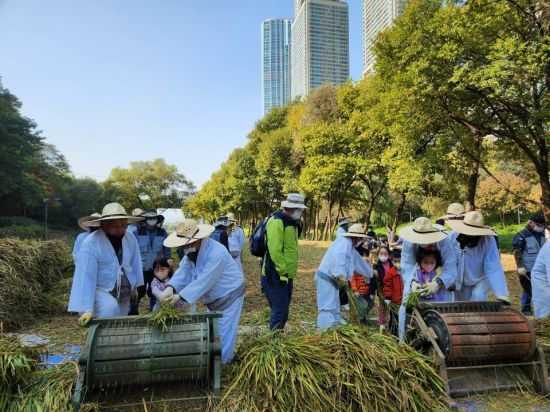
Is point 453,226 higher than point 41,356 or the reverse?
higher

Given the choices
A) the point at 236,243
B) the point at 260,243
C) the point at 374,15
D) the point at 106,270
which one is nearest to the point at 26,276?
the point at 236,243

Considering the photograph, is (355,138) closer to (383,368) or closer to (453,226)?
(453,226)

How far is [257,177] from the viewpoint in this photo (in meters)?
38.6

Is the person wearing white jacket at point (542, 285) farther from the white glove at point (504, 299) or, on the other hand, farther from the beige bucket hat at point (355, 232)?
the beige bucket hat at point (355, 232)

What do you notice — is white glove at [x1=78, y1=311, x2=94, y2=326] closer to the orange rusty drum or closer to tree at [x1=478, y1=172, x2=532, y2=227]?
the orange rusty drum

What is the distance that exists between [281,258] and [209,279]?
4.41ft

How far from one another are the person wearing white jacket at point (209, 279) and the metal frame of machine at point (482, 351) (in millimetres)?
1982

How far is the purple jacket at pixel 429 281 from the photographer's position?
183 inches

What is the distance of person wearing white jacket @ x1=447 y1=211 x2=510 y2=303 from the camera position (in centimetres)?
467

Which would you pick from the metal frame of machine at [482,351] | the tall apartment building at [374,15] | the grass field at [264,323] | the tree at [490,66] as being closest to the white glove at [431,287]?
the metal frame of machine at [482,351]

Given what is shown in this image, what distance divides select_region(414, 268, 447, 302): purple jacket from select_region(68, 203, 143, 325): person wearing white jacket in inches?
135

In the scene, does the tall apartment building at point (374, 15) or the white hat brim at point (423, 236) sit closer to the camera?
the white hat brim at point (423, 236)

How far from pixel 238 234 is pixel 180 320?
5716mm

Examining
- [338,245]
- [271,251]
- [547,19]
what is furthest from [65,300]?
[547,19]
